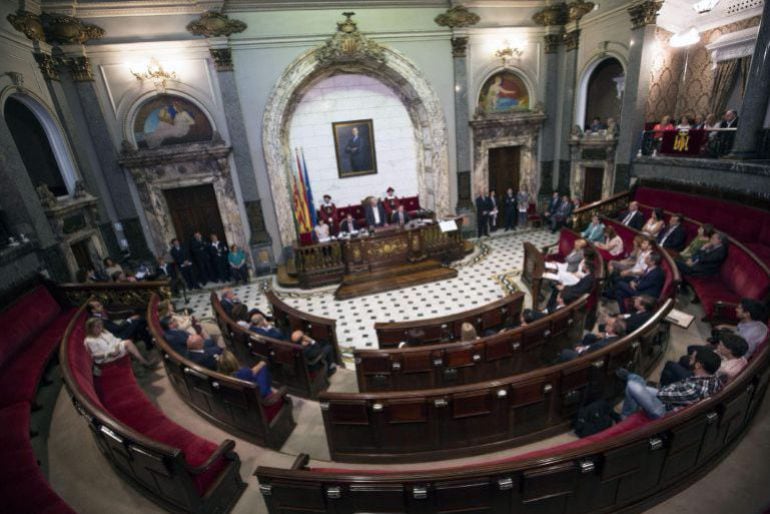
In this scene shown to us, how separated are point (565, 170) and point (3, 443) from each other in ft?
43.4

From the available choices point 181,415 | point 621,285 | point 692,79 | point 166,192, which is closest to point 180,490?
point 181,415

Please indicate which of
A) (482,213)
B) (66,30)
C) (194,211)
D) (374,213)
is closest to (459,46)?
(482,213)

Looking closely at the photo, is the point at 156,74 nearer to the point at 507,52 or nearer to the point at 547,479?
the point at 507,52

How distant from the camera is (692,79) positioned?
421 inches

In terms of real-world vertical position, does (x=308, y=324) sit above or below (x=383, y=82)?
below

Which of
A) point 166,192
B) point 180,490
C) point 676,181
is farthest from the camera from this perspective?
point 166,192

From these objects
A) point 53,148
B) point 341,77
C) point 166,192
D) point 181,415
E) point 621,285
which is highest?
point 341,77

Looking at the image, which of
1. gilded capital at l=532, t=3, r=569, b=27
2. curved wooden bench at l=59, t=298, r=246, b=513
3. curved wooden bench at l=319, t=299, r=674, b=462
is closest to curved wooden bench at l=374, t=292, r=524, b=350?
curved wooden bench at l=319, t=299, r=674, b=462

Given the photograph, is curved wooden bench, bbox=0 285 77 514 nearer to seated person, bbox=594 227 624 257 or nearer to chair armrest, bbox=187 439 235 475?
chair armrest, bbox=187 439 235 475

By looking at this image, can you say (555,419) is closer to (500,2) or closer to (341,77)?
(341,77)

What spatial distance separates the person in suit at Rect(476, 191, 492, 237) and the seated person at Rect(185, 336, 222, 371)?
28.8 ft

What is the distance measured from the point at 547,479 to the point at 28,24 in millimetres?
10948

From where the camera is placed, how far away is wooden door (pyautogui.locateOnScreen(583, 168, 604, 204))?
1088 centimetres

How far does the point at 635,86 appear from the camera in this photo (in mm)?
9047
